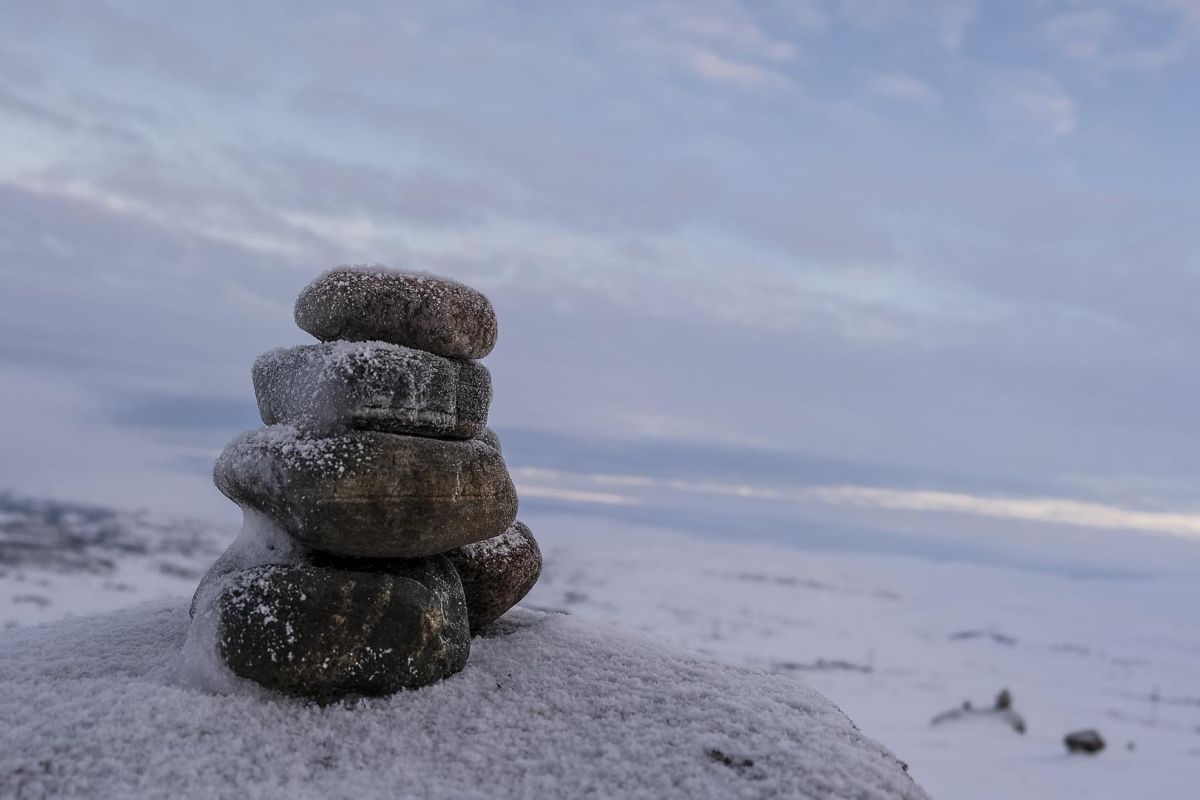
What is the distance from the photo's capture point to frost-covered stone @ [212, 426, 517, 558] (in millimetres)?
6047

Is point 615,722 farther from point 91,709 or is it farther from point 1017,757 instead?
point 1017,757

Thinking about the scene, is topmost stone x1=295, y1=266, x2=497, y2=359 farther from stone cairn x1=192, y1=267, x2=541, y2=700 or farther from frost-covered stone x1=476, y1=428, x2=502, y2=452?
frost-covered stone x1=476, y1=428, x2=502, y2=452

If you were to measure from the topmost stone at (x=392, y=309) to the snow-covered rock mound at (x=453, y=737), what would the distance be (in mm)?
2588

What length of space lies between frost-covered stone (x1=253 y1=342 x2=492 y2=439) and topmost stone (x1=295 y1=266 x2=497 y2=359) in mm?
166

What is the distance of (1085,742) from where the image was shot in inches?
698

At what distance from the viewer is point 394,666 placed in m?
6.04

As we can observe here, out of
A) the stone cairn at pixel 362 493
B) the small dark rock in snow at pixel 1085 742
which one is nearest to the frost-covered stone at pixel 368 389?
the stone cairn at pixel 362 493

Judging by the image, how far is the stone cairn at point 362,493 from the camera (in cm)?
593

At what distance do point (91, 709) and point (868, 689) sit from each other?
801 inches

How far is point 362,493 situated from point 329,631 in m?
0.95

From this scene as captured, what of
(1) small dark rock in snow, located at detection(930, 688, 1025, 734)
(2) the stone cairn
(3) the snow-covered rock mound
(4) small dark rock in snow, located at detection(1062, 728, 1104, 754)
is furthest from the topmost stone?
(4) small dark rock in snow, located at detection(1062, 728, 1104, 754)

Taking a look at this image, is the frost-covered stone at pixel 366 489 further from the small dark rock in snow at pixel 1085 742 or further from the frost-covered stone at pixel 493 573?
the small dark rock in snow at pixel 1085 742

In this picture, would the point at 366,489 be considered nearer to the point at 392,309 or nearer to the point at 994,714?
the point at 392,309

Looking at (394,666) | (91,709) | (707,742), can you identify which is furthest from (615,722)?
(91,709)
